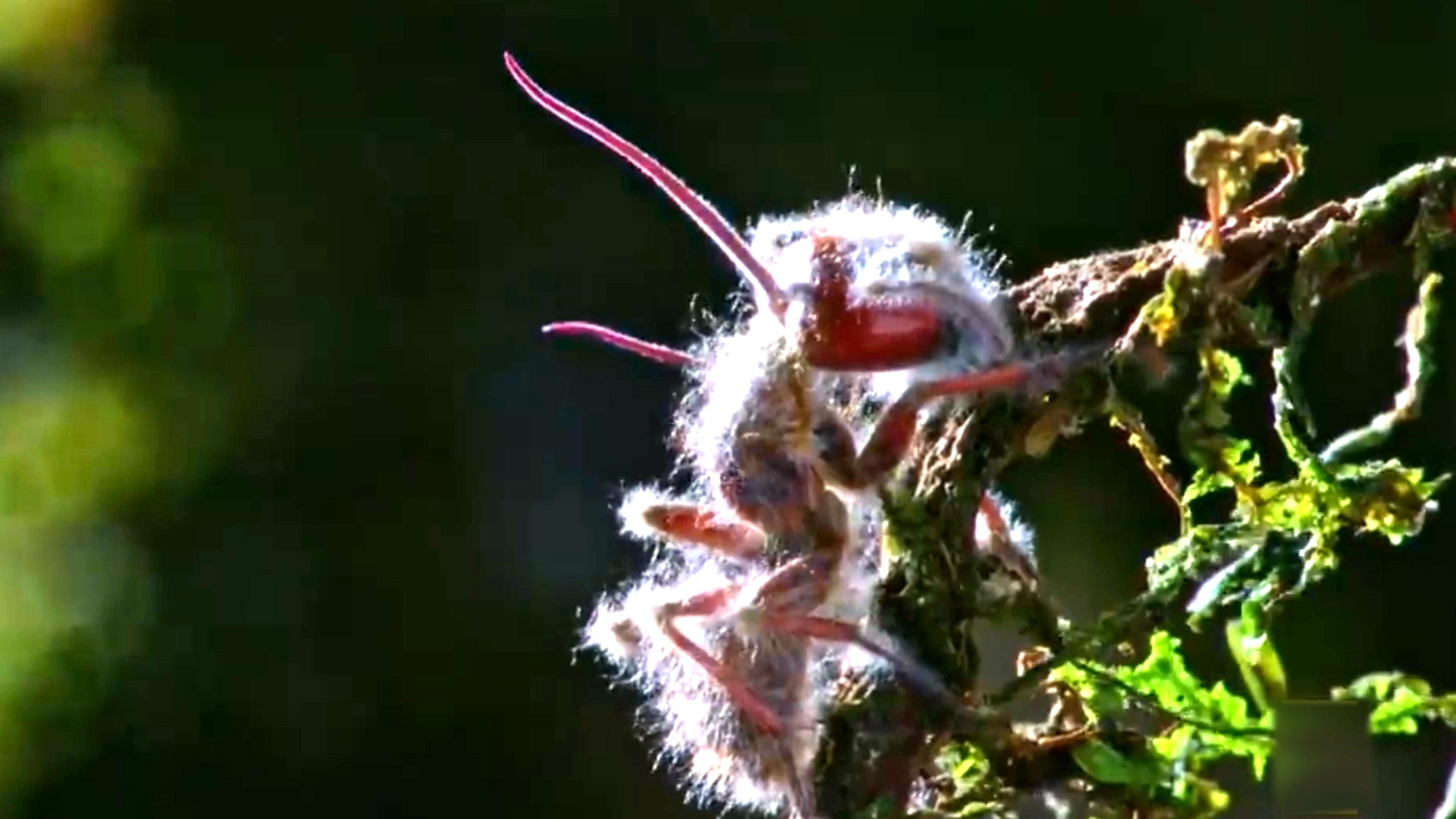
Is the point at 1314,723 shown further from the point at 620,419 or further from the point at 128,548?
the point at 128,548

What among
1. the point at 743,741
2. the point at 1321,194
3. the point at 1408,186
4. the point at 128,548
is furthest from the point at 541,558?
the point at 1408,186

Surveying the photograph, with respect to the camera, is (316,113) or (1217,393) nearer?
(1217,393)

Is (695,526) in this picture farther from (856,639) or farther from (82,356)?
(82,356)

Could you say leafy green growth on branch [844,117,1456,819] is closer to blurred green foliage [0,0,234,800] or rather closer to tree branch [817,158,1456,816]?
tree branch [817,158,1456,816]

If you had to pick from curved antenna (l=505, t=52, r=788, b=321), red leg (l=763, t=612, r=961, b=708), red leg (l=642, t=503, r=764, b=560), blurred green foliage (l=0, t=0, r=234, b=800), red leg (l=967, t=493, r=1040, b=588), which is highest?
blurred green foliage (l=0, t=0, r=234, b=800)

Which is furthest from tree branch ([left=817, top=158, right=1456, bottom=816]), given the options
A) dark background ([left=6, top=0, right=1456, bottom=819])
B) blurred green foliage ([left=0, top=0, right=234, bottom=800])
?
blurred green foliage ([left=0, top=0, right=234, bottom=800])

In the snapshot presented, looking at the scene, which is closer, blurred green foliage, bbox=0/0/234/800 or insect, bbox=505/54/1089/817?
insect, bbox=505/54/1089/817

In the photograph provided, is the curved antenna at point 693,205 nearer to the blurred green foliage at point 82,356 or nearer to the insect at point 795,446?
the insect at point 795,446

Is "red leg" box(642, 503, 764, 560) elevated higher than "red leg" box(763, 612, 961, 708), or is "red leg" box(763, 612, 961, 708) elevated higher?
"red leg" box(642, 503, 764, 560)

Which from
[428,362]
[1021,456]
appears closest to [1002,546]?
[1021,456]
